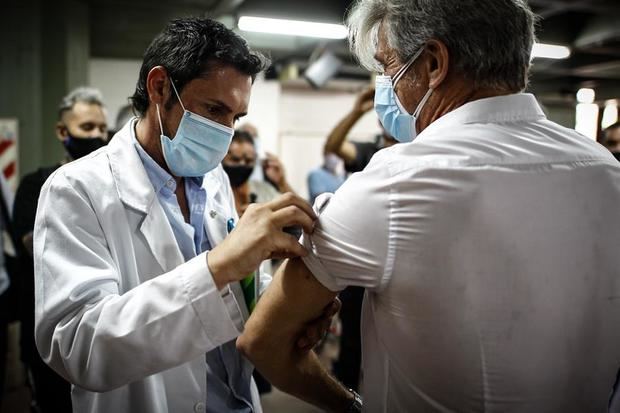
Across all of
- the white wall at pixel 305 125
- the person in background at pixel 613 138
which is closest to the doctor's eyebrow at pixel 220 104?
the person in background at pixel 613 138

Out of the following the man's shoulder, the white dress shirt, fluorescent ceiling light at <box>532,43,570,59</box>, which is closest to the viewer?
the white dress shirt

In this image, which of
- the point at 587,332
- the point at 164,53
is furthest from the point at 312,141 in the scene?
the point at 587,332

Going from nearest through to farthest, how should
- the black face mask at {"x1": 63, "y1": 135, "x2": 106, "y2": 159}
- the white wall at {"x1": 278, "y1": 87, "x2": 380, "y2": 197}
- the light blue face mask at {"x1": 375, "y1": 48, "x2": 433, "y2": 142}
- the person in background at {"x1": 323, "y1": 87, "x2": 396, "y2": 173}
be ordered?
1. the light blue face mask at {"x1": 375, "y1": 48, "x2": 433, "y2": 142}
2. the black face mask at {"x1": 63, "y1": 135, "x2": 106, "y2": 159}
3. the person in background at {"x1": 323, "y1": 87, "x2": 396, "y2": 173}
4. the white wall at {"x1": 278, "y1": 87, "x2": 380, "y2": 197}

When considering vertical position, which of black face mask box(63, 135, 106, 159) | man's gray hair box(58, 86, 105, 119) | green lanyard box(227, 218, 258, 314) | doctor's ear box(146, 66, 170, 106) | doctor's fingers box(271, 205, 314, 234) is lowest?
green lanyard box(227, 218, 258, 314)

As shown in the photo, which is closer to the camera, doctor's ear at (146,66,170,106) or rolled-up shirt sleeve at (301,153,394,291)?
rolled-up shirt sleeve at (301,153,394,291)

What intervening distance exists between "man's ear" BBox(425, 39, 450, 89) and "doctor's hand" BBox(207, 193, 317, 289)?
36cm

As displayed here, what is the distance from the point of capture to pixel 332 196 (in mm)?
997

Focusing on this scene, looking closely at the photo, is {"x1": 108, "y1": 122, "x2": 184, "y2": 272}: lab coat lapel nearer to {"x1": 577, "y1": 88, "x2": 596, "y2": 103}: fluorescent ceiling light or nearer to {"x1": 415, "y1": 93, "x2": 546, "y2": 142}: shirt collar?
{"x1": 415, "y1": 93, "x2": 546, "y2": 142}: shirt collar

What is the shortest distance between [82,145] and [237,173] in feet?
2.97

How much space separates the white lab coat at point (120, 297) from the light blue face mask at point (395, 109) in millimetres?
538

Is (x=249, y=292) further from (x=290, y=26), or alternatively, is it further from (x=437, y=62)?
(x=290, y=26)

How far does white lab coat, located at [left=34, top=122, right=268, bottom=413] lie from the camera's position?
1.03m

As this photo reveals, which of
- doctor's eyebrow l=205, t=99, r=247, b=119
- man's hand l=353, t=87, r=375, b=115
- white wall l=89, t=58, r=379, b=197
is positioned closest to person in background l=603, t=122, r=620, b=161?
man's hand l=353, t=87, r=375, b=115

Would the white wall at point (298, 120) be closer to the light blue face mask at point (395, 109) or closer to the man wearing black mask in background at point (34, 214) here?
the man wearing black mask in background at point (34, 214)
